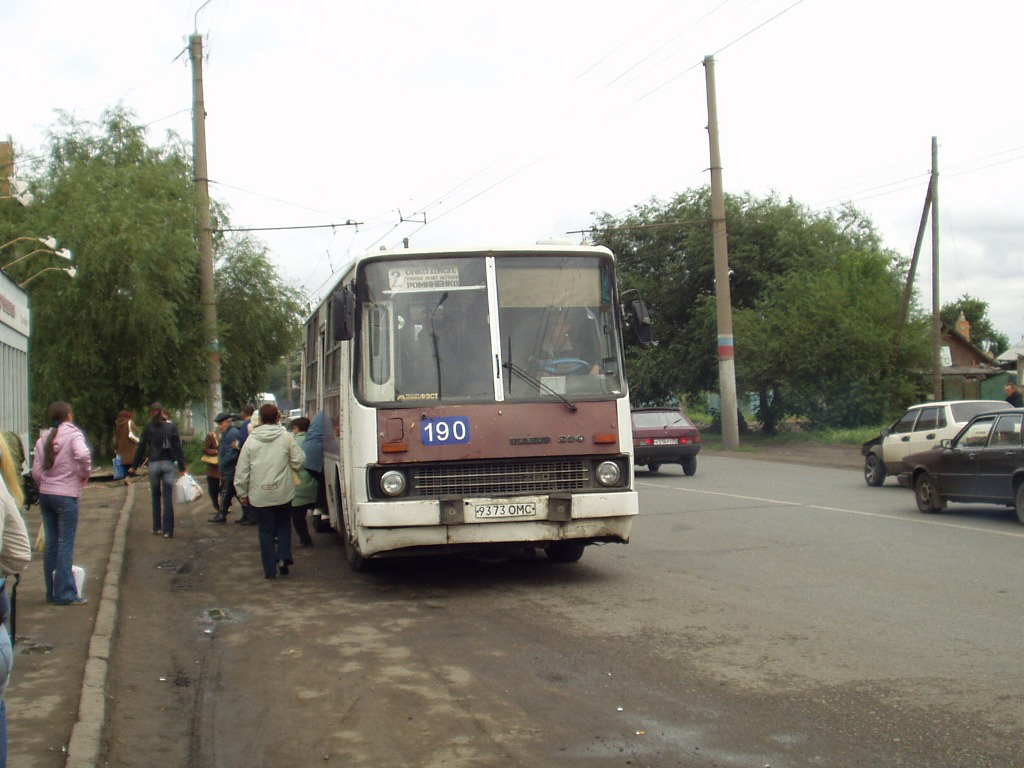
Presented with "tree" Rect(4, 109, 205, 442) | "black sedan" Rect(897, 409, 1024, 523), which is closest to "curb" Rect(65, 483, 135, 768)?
"black sedan" Rect(897, 409, 1024, 523)

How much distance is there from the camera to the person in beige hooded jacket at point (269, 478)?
1096 cm

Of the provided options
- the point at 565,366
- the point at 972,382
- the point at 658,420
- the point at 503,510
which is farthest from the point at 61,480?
the point at 972,382

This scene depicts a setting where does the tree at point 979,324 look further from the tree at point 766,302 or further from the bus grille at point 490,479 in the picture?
the bus grille at point 490,479

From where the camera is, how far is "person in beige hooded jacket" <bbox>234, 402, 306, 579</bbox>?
1096 cm

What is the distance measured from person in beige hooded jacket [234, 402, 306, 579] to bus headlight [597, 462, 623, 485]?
10.2ft

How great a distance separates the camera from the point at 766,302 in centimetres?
4188

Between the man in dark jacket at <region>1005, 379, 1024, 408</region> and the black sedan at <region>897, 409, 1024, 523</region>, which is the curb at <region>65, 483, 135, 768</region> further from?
the man in dark jacket at <region>1005, 379, 1024, 408</region>

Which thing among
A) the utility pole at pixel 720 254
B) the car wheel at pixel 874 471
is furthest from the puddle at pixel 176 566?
the utility pole at pixel 720 254

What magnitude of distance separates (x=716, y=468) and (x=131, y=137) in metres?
19.9

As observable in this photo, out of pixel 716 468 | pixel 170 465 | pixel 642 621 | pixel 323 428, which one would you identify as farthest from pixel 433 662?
pixel 716 468

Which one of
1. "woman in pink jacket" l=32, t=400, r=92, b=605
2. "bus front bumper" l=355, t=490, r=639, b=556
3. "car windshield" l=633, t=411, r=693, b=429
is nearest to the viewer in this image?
"woman in pink jacket" l=32, t=400, r=92, b=605

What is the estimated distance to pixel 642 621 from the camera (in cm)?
852

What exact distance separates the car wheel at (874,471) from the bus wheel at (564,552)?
1127cm

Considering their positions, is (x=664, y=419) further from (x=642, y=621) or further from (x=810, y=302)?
(x=642, y=621)
